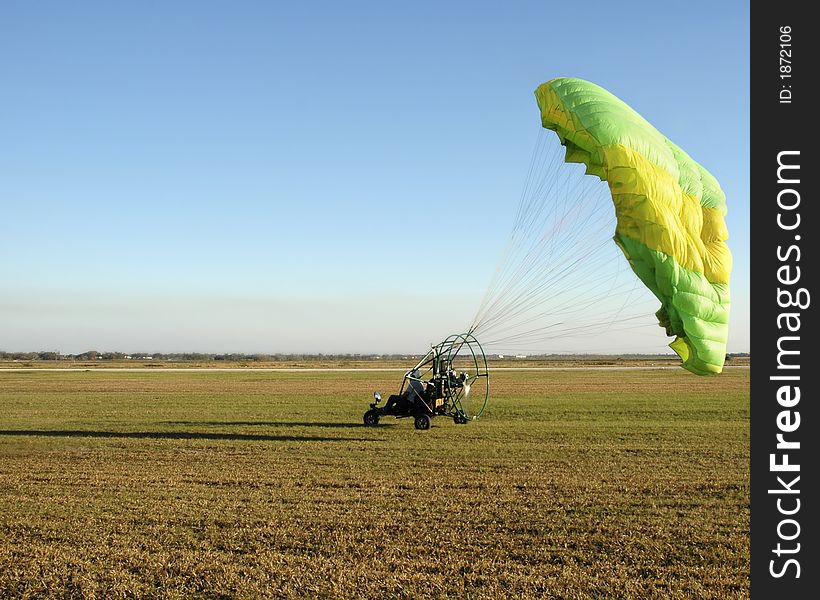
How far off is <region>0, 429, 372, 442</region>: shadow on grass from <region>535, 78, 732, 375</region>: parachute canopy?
868cm

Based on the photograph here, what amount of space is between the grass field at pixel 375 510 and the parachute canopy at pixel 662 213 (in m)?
2.54

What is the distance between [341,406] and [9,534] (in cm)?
1754

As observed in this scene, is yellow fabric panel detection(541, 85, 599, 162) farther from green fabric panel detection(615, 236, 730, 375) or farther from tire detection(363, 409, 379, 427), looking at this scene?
tire detection(363, 409, 379, 427)

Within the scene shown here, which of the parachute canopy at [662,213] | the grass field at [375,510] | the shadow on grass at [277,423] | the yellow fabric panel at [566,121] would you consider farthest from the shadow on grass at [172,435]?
the yellow fabric panel at [566,121]

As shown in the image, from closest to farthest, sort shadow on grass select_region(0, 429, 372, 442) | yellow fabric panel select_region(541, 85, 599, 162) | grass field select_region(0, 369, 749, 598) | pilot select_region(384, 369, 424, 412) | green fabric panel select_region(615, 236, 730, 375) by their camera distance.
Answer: grass field select_region(0, 369, 749, 598) → green fabric panel select_region(615, 236, 730, 375) → yellow fabric panel select_region(541, 85, 599, 162) → shadow on grass select_region(0, 429, 372, 442) → pilot select_region(384, 369, 424, 412)

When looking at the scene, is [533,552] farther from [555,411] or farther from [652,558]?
[555,411]

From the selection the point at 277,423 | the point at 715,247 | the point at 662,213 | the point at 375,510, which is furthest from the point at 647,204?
the point at 277,423

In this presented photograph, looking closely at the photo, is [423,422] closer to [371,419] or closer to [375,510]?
[371,419]

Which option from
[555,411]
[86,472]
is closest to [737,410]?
[555,411]

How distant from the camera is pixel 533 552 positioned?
7.80m

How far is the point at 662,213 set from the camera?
31.3ft

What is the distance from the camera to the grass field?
699 centimetres

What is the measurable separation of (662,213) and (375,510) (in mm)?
5520

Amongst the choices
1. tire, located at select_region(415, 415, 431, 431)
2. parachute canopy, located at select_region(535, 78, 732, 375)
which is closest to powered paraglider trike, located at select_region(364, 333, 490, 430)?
tire, located at select_region(415, 415, 431, 431)
